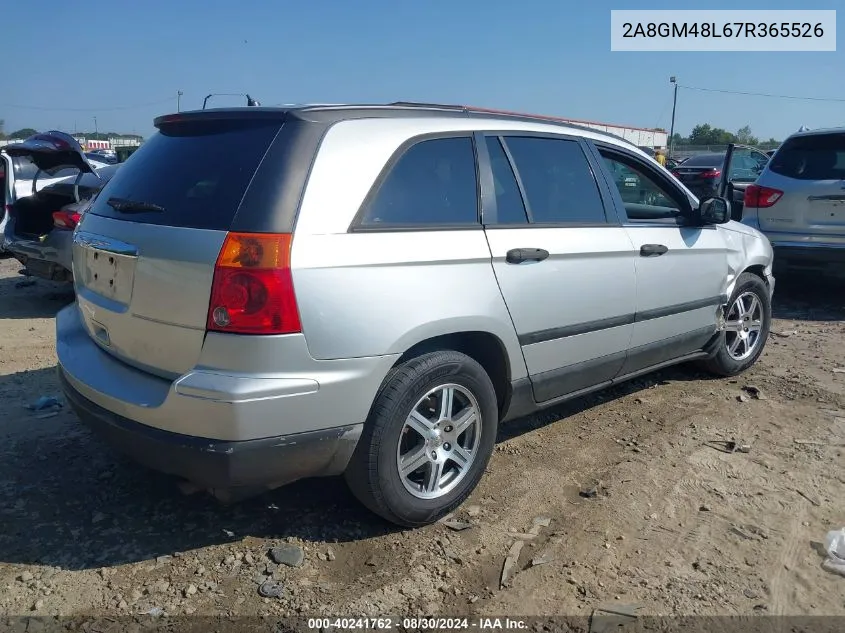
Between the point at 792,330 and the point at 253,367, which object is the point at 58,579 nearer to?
the point at 253,367

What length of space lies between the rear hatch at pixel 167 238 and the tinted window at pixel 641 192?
232 cm

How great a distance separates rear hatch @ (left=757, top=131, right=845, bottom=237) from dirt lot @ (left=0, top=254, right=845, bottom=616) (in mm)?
3554

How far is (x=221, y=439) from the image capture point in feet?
8.55

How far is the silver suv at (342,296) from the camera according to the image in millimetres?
2623

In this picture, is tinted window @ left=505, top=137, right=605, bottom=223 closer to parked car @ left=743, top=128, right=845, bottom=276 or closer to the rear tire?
the rear tire

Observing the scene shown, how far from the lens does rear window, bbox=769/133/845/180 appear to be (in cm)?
745

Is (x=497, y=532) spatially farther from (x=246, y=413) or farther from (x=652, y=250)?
(x=652, y=250)

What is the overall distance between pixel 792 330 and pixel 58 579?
21.4 feet

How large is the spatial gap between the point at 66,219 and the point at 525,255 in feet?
16.9

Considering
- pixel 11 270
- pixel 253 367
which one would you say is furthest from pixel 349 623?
pixel 11 270

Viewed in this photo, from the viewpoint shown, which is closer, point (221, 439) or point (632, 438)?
point (221, 439)

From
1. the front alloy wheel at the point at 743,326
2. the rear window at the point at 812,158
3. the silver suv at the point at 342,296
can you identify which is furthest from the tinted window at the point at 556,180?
the rear window at the point at 812,158

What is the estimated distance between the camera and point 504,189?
3.51m

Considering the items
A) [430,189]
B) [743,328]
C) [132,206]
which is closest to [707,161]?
[743,328]
